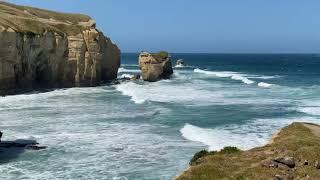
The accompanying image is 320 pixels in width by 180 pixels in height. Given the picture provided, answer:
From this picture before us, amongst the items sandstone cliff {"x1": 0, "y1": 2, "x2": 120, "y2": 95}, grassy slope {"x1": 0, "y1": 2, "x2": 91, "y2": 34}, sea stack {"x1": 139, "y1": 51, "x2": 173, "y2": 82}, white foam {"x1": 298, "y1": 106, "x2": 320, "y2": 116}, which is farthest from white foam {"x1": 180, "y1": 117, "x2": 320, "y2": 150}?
sea stack {"x1": 139, "y1": 51, "x2": 173, "y2": 82}

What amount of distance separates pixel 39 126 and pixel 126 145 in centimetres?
1086

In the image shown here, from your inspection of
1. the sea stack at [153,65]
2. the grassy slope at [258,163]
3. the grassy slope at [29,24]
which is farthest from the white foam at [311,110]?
the sea stack at [153,65]

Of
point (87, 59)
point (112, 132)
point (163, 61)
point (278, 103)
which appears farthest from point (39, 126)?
point (163, 61)

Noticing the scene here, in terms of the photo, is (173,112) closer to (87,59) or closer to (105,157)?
(105,157)

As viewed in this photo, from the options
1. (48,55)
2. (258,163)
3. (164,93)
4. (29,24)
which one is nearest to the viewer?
(258,163)

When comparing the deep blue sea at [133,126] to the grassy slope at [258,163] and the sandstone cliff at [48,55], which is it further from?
the grassy slope at [258,163]

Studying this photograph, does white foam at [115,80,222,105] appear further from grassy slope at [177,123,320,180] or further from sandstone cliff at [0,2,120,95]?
grassy slope at [177,123,320,180]

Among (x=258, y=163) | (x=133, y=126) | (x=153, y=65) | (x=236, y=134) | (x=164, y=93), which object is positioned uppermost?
(x=258, y=163)

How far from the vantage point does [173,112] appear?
5291 cm

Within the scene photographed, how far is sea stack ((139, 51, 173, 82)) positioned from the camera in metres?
92.6

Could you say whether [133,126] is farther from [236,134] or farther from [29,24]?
[29,24]

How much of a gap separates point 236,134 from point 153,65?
5574 centimetres

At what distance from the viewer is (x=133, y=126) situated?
4441cm

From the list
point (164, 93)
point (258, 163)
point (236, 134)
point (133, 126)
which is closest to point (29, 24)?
point (164, 93)
